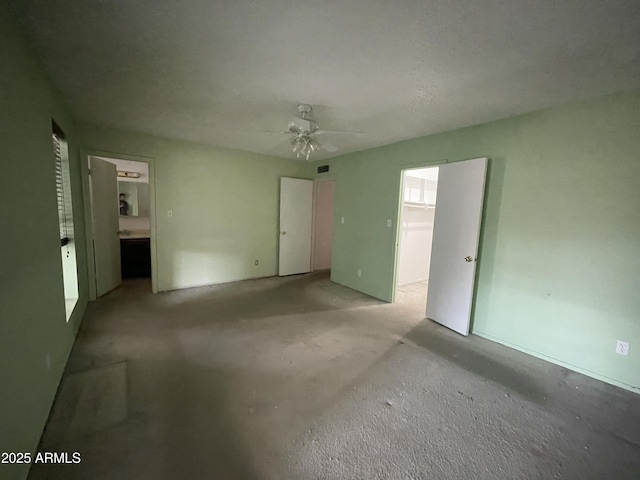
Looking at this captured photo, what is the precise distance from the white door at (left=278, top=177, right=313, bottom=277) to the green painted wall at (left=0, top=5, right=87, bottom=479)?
3.34 m

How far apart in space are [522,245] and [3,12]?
397 cm

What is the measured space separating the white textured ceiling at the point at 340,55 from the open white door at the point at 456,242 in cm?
61

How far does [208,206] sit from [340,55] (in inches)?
131

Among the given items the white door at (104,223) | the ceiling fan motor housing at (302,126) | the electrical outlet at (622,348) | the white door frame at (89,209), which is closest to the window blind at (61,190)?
the white door frame at (89,209)

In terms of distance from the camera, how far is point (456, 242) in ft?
9.78

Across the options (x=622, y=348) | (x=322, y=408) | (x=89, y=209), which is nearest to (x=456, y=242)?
(x=622, y=348)

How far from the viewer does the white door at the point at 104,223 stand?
3.51m

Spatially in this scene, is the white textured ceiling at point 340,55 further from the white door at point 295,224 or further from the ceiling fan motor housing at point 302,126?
the white door at point 295,224

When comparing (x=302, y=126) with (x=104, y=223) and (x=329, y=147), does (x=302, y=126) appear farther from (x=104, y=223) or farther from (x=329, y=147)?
(x=104, y=223)

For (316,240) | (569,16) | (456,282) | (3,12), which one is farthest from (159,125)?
(456,282)

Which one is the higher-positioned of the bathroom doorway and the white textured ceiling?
the white textured ceiling

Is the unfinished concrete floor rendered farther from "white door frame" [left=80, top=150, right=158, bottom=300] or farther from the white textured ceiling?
the white textured ceiling

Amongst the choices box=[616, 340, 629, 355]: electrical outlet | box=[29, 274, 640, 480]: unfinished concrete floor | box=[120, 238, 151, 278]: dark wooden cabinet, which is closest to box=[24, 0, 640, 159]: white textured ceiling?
box=[616, 340, 629, 355]: electrical outlet

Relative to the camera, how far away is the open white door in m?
2.79
